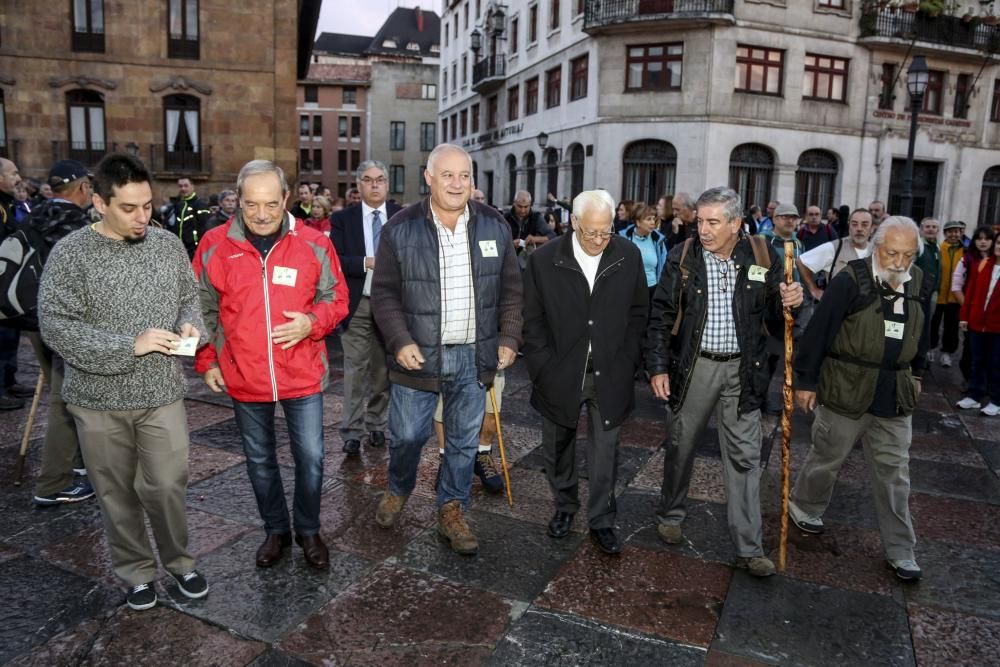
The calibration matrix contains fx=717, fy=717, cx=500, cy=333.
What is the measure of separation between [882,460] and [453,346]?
2390mm

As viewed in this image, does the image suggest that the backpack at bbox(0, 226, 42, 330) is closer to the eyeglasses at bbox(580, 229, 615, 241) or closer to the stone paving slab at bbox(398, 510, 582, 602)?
the stone paving slab at bbox(398, 510, 582, 602)

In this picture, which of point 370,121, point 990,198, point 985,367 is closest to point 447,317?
point 985,367

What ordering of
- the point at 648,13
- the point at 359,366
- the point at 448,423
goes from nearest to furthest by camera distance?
1. the point at 448,423
2. the point at 359,366
3. the point at 648,13

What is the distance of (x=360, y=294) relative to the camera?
536 centimetres

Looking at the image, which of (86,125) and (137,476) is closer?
(137,476)

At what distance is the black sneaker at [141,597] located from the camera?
10.4 feet

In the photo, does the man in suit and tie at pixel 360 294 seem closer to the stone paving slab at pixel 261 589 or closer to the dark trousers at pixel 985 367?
the stone paving slab at pixel 261 589

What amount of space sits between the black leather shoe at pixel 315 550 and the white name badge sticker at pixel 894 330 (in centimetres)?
316

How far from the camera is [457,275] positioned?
384 cm

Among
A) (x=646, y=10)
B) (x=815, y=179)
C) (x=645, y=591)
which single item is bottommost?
(x=645, y=591)

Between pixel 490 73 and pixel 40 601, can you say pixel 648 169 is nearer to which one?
pixel 490 73

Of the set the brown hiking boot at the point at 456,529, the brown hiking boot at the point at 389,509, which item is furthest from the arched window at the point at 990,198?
the brown hiking boot at the point at 389,509

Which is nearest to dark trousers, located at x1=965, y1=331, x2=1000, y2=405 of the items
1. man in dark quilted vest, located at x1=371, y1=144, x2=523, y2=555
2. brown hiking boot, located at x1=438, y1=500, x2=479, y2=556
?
man in dark quilted vest, located at x1=371, y1=144, x2=523, y2=555

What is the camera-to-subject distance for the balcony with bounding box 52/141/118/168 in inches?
715
